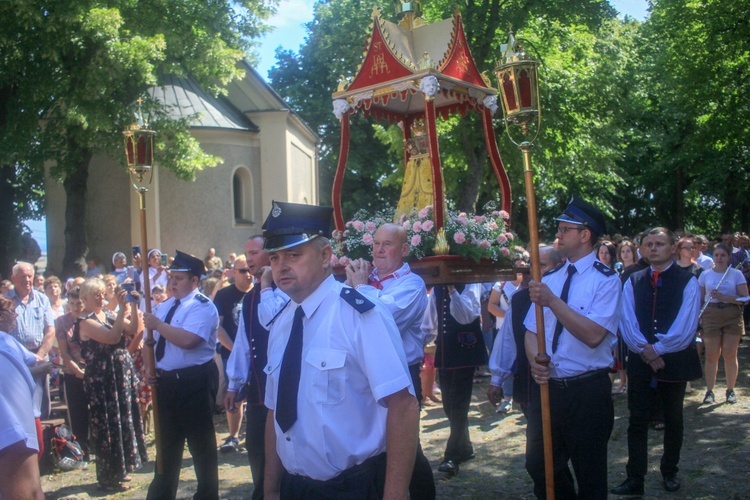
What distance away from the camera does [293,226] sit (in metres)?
3.26

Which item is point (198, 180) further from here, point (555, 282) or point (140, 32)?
point (555, 282)

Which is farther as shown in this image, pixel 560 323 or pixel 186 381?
pixel 186 381

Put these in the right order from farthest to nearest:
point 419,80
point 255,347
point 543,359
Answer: point 419,80 < point 255,347 < point 543,359

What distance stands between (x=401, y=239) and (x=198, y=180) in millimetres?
22751

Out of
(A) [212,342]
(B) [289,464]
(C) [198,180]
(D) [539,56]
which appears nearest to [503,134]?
(D) [539,56]

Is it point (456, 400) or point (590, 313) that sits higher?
point (590, 313)

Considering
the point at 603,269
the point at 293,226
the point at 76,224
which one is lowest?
the point at 603,269

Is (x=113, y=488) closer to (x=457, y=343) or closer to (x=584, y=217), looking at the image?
(x=457, y=343)

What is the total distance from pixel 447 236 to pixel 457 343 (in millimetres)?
1045

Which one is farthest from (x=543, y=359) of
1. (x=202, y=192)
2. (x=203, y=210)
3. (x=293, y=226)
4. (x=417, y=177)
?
(x=202, y=192)

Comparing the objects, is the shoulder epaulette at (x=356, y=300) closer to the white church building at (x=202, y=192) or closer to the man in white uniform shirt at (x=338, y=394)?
the man in white uniform shirt at (x=338, y=394)

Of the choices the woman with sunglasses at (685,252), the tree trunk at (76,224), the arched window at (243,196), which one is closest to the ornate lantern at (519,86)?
the woman with sunglasses at (685,252)

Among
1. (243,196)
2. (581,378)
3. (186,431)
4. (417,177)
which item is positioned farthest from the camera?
(243,196)

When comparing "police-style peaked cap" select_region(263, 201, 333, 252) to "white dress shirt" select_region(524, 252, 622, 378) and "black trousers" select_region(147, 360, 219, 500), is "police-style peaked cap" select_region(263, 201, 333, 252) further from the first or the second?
"black trousers" select_region(147, 360, 219, 500)
